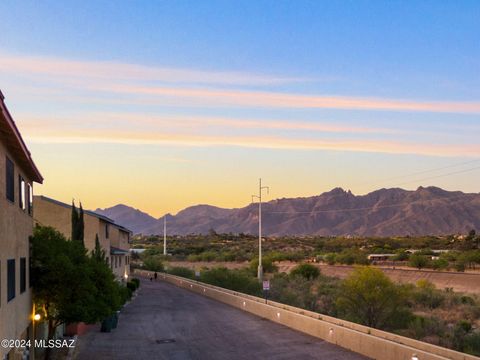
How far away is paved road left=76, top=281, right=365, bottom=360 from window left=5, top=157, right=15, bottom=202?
369 inches

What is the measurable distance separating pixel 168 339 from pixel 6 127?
17147 mm

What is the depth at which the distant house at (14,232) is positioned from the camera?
1558 centimetres

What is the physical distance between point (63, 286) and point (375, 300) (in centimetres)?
1874

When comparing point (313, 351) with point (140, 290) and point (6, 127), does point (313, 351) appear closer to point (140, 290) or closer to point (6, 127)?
point (6, 127)

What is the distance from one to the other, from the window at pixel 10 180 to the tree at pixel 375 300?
2202 centimetres

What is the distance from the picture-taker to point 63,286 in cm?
2212

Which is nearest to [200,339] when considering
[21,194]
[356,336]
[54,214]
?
[356,336]

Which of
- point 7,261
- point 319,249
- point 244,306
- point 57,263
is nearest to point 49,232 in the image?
point 57,263

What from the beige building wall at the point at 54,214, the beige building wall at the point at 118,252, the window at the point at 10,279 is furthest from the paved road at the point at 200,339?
the beige building wall at the point at 118,252

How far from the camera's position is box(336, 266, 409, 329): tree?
114 feet

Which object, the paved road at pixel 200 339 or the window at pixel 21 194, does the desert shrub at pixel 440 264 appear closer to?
the paved road at pixel 200 339

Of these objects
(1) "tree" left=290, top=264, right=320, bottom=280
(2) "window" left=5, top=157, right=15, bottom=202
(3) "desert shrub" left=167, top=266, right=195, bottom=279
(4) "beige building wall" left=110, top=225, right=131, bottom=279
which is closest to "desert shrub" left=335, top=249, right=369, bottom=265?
(1) "tree" left=290, top=264, right=320, bottom=280

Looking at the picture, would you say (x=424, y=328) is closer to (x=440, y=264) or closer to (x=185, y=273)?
(x=440, y=264)

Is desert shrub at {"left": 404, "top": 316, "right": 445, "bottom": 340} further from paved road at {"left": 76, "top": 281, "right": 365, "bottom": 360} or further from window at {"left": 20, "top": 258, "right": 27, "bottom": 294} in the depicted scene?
window at {"left": 20, "top": 258, "right": 27, "bottom": 294}
